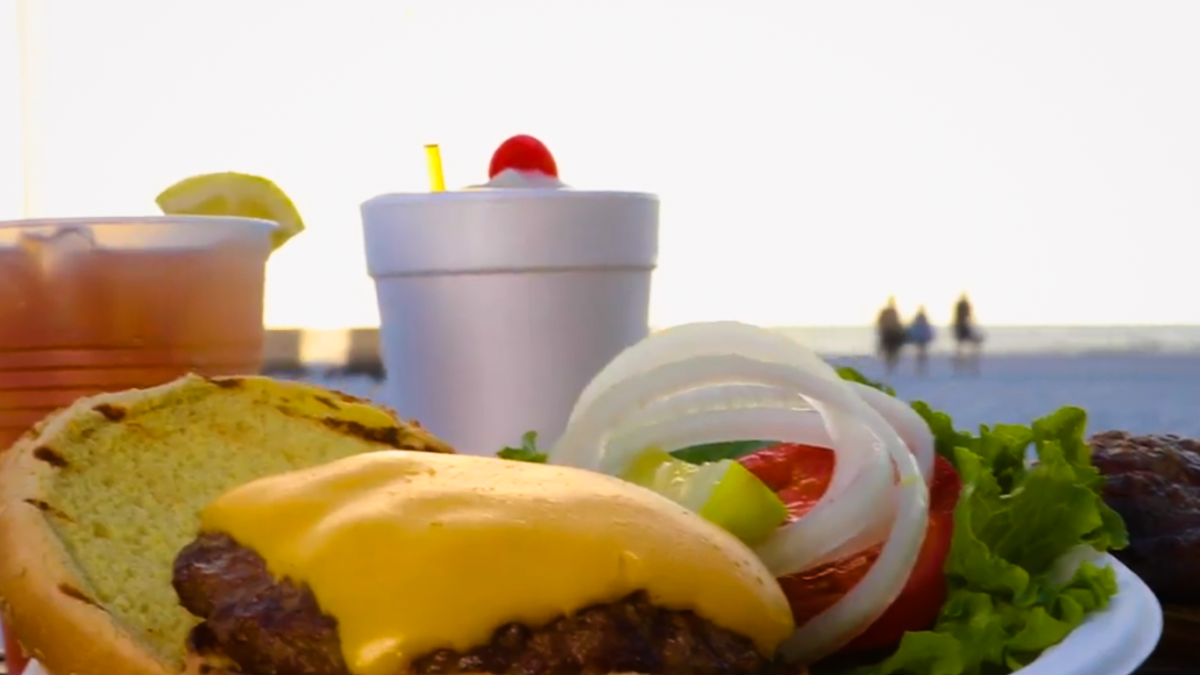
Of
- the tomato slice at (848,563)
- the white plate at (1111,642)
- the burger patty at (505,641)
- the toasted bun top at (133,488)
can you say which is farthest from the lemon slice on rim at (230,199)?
the white plate at (1111,642)

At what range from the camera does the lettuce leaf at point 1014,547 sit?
43.7 inches

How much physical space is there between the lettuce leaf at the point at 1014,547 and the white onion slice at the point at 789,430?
0.21ft

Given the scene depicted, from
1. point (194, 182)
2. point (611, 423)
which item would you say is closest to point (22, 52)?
point (194, 182)

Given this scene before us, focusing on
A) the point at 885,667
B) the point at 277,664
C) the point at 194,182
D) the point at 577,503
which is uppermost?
the point at 194,182

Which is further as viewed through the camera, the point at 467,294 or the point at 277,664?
the point at 467,294

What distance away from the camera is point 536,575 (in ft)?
2.79

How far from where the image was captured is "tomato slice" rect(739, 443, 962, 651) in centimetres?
121

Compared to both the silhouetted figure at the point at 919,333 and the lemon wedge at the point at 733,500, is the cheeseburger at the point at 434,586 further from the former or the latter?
the silhouetted figure at the point at 919,333

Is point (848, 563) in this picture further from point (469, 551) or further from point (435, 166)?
point (435, 166)

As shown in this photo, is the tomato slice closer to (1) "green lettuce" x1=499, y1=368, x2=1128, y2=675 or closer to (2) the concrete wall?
(1) "green lettuce" x1=499, y1=368, x2=1128, y2=675

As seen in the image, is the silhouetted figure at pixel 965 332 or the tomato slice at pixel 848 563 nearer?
the tomato slice at pixel 848 563

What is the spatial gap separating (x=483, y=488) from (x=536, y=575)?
3.7 inches

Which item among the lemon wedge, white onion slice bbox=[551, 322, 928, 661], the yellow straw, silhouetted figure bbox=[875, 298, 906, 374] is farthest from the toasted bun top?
silhouetted figure bbox=[875, 298, 906, 374]

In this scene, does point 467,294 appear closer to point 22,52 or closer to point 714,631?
point 714,631
